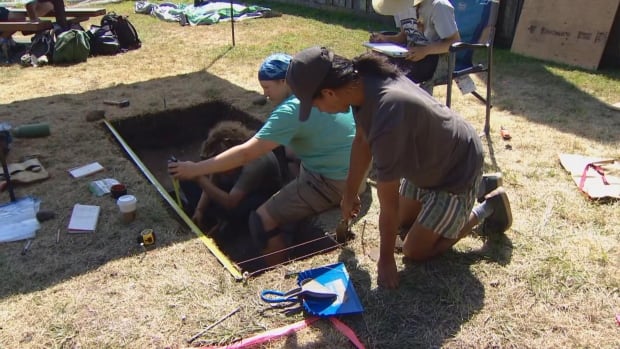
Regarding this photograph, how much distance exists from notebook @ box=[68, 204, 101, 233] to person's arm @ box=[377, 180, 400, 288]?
182cm

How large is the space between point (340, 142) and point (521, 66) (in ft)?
15.0

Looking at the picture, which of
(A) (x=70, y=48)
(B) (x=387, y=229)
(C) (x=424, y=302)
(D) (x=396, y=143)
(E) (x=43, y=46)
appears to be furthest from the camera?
(E) (x=43, y=46)

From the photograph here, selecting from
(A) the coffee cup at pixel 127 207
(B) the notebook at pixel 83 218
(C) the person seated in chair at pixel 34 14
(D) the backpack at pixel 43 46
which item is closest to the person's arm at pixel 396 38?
(A) the coffee cup at pixel 127 207

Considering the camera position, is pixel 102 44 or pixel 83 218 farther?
pixel 102 44

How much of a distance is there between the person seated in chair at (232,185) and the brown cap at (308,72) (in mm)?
1367

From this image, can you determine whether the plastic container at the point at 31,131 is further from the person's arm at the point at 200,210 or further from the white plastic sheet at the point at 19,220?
the person's arm at the point at 200,210

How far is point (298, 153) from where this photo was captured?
10.7 ft

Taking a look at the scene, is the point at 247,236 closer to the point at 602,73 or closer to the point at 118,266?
the point at 118,266

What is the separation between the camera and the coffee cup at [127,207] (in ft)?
10.1

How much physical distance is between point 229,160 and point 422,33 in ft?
7.28

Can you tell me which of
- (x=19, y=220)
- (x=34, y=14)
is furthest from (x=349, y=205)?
(x=34, y=14)

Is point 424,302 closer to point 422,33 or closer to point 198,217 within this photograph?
point 198,217

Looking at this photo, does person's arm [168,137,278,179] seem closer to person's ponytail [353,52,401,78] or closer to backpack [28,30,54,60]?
person's ponytail [353,52,401,78]

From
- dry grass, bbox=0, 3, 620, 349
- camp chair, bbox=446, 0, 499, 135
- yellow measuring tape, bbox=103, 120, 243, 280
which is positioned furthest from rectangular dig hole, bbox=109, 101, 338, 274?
camp chair, bbox=446, 0, 499, 135
